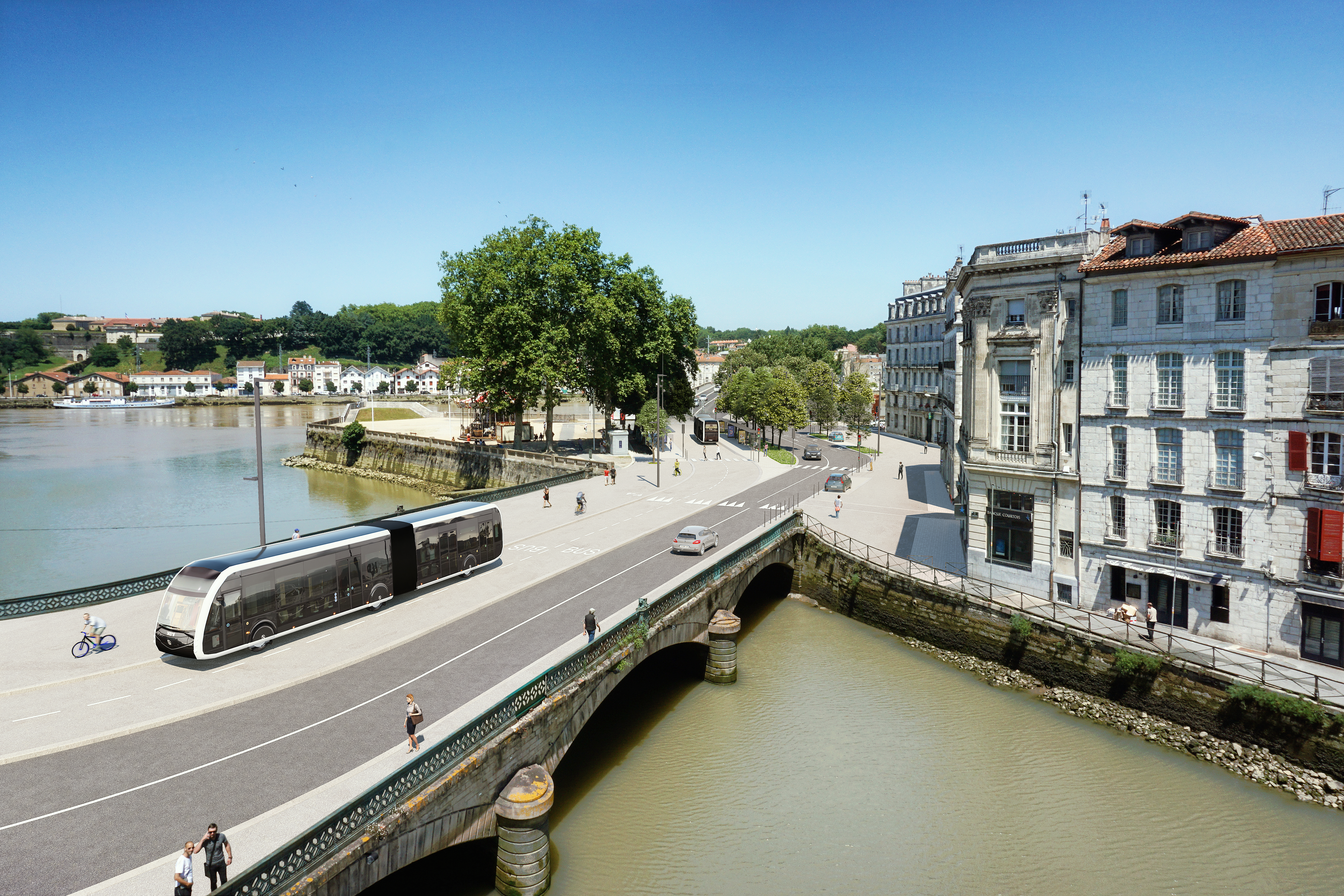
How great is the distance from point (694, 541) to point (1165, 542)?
19.5 m

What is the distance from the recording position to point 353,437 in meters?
90.8

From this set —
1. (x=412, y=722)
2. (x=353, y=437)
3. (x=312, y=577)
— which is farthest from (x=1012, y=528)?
(x=353, y=437)

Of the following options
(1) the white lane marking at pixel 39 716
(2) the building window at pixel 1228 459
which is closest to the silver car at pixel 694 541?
(2) the building window at pixel 1228 459

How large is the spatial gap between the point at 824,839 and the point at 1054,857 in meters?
5.99

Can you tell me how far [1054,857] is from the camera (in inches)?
781

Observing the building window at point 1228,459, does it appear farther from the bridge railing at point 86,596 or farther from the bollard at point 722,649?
the bridge railing at point 86,596

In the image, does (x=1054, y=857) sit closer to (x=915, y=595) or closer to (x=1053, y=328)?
(x=915, y=595)

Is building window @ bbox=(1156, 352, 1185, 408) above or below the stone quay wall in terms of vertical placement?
above

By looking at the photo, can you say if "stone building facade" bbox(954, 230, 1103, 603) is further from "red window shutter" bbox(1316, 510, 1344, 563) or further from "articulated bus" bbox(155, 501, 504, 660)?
"articulated bus" bbox(155, 501, 504, 660)

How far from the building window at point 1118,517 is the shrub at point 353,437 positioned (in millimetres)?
81682

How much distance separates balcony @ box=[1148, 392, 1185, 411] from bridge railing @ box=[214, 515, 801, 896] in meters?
21.8

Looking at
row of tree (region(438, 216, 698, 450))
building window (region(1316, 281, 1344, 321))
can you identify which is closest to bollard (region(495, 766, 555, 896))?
building window (region(1316, 281, 1344, 321))

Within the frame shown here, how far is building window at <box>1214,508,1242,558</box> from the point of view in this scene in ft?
92.9

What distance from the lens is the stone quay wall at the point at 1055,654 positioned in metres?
23.2
